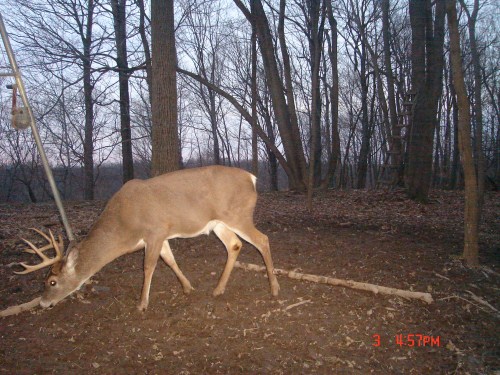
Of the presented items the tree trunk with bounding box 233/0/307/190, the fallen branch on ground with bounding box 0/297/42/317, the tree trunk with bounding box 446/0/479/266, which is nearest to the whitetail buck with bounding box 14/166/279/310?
the fallen branch on ground with bounding box 0/297/42/317

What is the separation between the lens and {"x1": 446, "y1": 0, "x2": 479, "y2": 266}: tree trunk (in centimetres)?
491

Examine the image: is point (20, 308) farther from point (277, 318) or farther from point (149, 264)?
point (277, 318)

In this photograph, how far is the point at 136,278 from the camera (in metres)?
5.07

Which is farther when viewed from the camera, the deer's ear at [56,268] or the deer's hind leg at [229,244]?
the deer's hind leg at [229,244]

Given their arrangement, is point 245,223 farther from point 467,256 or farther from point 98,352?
point 467,256

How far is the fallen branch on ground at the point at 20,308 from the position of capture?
4.04m

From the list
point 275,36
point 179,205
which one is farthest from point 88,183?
point 179,205

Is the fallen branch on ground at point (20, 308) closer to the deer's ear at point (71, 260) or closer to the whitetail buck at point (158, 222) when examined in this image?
the whitetail buck at point (158, 222)

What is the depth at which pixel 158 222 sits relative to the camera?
443 centimetres

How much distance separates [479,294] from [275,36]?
20.3 metres

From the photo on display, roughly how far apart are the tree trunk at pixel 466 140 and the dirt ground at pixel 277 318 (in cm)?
32

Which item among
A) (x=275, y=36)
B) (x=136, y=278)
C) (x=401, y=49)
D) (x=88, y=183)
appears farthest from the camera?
(x=401, y=49)
